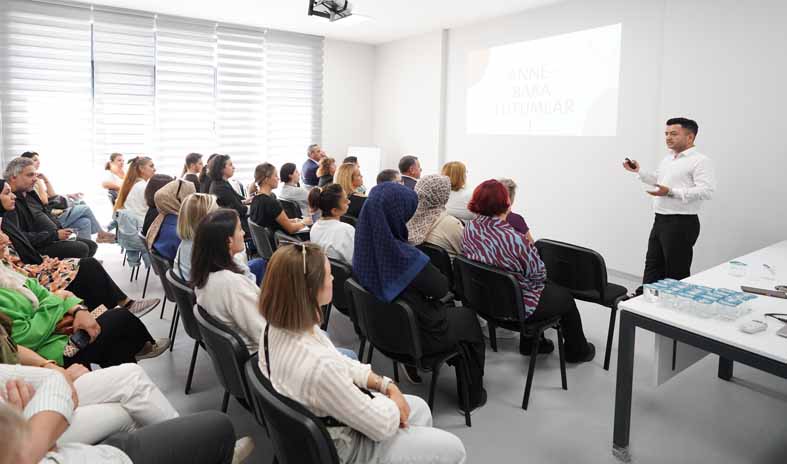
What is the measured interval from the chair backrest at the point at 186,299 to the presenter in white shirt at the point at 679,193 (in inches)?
121

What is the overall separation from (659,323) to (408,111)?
6.37 metres

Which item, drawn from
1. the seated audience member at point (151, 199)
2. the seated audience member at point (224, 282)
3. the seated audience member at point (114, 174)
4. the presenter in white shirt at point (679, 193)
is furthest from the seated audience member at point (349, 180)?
the seated audience member at point (114, 174)

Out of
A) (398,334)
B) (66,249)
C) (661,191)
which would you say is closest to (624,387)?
(398,334)

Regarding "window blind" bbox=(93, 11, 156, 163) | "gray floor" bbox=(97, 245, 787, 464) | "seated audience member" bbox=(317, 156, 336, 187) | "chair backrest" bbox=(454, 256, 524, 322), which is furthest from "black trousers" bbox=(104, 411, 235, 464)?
"window blind" bbox=(93, 11, 156, 163)

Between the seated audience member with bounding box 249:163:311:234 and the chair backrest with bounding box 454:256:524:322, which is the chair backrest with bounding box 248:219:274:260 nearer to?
the seated audience member with bounding box 249:163:311:234

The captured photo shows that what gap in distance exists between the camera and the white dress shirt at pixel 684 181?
3717 mm

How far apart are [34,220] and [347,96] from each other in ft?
17.5

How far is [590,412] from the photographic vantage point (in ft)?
8.29

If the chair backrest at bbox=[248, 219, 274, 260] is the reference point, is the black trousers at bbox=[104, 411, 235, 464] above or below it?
below

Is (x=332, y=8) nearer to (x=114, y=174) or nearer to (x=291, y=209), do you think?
(x=291, y=209)

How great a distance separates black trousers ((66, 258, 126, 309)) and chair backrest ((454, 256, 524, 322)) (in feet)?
Answer: 6.80

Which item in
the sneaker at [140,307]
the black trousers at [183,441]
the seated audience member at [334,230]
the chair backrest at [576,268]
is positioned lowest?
the sneaker at [140,307]

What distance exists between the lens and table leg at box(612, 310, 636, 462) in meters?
2.06

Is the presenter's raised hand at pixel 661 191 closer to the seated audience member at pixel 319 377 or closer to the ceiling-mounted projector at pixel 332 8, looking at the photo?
the seated audience member at pixel 319 377
